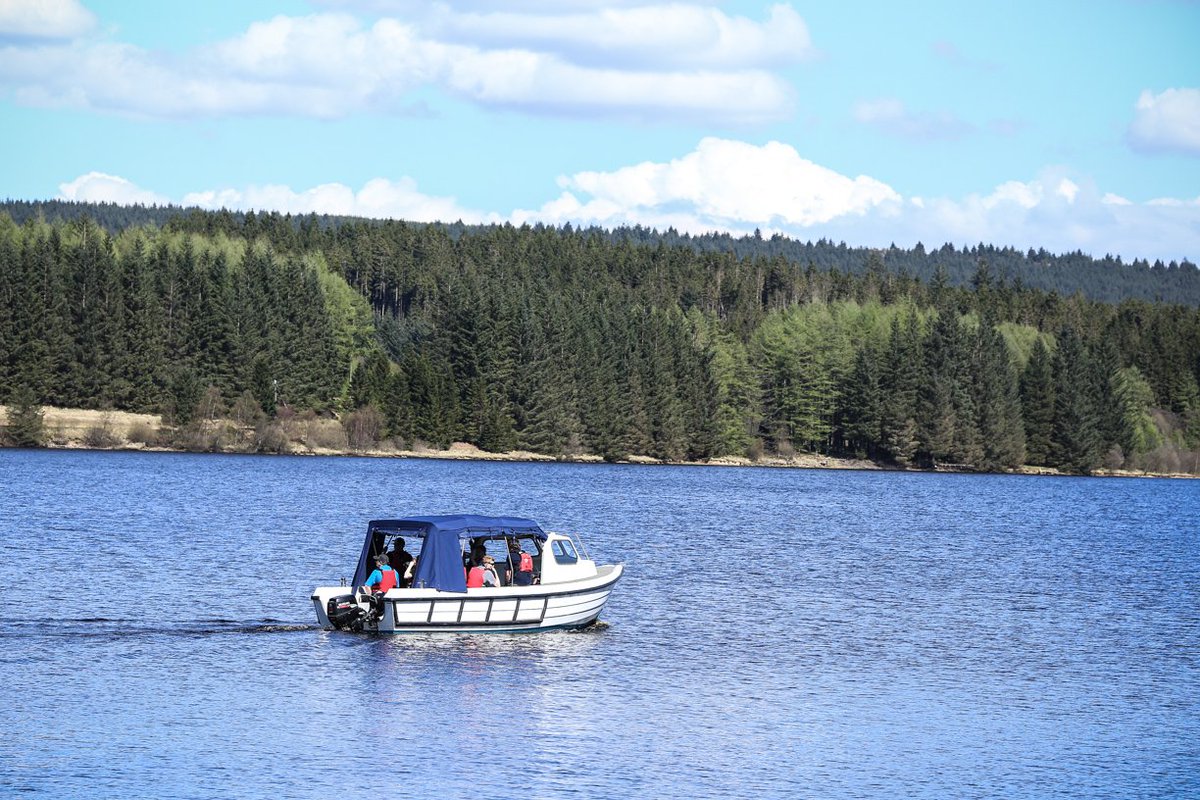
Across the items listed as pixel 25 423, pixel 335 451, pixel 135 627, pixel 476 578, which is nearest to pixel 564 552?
pixel 476 578

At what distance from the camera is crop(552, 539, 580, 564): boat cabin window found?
41.1m

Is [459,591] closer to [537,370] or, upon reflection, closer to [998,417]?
[537,370]

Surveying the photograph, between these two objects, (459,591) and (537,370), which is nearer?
(459,591)

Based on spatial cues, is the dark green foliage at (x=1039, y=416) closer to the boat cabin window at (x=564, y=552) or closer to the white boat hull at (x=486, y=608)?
the boat cabin window at (x=564, y=552)

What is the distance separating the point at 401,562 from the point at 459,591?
2419mm

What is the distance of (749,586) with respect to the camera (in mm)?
53406

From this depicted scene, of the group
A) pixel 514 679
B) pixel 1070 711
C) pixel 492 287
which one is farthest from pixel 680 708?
pixel 492 287

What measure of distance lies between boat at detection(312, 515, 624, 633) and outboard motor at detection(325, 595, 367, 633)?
0.08 feet

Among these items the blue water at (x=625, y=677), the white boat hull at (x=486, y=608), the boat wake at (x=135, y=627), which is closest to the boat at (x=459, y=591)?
the white boat hull at (x=486, y=608)

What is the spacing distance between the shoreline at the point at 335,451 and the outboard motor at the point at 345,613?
10189 cm

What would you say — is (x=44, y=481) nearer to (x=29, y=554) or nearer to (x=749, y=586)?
(x=29, y=554)

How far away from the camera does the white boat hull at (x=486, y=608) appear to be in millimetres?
37906

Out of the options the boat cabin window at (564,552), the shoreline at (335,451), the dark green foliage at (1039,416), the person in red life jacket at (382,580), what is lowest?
the shoreline at (335,451)

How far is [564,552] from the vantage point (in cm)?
4147
